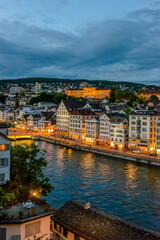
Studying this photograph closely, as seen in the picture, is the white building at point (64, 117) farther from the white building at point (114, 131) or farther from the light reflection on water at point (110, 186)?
the light reflection on water at point (110, 186)

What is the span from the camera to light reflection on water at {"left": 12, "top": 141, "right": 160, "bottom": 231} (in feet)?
96.7

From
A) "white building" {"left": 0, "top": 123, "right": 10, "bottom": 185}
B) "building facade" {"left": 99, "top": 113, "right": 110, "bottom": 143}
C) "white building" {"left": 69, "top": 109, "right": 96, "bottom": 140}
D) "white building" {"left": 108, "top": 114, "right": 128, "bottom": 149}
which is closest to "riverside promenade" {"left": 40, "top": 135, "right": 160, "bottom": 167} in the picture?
"white building" {"left": 108, "top": 114, "right": 128, "bottom": 149}

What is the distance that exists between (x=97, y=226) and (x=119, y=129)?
50.4 meters

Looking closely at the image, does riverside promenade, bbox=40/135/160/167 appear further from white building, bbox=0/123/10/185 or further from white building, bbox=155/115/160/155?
white building, bbox=0/123/10/185

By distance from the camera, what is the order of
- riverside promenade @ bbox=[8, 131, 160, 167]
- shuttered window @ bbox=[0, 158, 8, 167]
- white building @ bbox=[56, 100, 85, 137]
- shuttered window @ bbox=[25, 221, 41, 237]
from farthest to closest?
1. white building @ bbox=[56, 100, 85, 137]
2. riverside promenade @ bbox=[8, 131, 160, 167]
3. shuttered window @ bbox=[0, 158, 8, 167]
4. shuttered window @ bbox=[25, 221, 41, 237]

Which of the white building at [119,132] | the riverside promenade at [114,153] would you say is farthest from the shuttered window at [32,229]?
the white building at [119,132]

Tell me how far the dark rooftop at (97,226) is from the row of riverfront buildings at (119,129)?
137ft

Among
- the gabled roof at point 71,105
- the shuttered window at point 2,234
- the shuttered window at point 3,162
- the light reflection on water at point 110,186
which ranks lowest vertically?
the light reflection on water at point 110,186

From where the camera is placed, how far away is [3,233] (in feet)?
45.3

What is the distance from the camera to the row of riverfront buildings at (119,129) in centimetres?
6138

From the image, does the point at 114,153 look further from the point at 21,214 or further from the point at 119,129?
the point at 21,214

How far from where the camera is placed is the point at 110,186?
122 feet

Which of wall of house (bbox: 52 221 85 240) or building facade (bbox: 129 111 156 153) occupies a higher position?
building facade (bbox: 129 111 156 153)

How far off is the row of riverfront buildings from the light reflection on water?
10.4 meters
